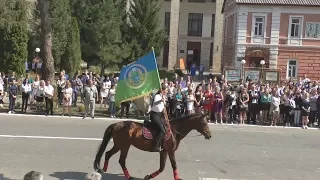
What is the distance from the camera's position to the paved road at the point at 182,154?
1153 centimetres

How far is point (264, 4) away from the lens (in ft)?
131

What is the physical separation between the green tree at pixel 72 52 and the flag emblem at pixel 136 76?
1091 inches

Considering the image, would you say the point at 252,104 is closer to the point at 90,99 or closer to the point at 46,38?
the point at 90,99

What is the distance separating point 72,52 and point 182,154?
86.5 ft

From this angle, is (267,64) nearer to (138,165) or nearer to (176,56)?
(176,56)

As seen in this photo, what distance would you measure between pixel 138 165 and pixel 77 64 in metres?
28.3

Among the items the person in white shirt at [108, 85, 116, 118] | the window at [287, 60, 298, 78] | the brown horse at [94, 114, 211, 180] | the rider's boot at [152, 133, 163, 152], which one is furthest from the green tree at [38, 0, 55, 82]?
the window at [287, 60, 298, 78]

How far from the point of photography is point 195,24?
206 ft

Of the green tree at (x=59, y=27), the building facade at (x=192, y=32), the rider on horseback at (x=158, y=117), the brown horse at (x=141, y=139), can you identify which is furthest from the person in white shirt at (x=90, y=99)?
the building facade at (x=192, y=32)

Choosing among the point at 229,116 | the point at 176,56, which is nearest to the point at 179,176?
the point at 229,116

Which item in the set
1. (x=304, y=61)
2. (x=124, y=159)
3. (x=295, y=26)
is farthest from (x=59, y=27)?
(x=124, y=159)

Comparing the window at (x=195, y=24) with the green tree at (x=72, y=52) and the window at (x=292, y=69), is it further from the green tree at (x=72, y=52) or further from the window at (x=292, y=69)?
the green tree at (x=72, y=52)

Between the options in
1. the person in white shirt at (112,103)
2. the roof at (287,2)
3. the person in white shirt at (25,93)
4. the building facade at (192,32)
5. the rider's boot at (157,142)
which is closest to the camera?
the rider's boot at (157,142)

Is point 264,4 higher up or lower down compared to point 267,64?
higher up
